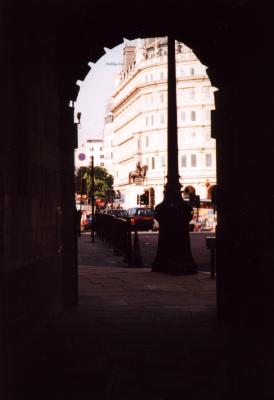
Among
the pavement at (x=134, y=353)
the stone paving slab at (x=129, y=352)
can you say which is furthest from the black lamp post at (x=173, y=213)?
the pavement at (x=134, y=353)

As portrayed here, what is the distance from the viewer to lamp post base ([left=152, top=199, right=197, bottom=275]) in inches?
604

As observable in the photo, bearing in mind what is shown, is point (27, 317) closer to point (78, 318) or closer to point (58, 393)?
point (78, 318)

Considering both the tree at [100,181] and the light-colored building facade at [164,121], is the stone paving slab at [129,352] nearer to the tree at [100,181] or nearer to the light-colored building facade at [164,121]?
the light-colored building facade at [164,121]

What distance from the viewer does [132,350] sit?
6785 mm

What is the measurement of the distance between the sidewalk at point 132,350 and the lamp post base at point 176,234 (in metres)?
3.45

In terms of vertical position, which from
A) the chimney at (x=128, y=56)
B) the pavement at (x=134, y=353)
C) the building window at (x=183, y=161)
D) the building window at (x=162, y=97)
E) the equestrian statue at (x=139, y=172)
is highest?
the chimney at (x=128, y=56)

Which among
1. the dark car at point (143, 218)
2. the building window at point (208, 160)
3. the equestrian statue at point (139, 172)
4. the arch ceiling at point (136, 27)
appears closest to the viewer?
the arch ceiling at point (136, 27)

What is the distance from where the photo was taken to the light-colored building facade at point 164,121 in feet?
283

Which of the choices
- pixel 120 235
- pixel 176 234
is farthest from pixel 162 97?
pixel 176 234

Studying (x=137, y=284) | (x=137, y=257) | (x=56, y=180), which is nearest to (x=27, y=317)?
(x=56, y=180)

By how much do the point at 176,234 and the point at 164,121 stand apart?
74.5 meters

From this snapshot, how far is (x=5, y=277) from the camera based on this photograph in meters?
6.24

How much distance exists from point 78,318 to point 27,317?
5.35 ft

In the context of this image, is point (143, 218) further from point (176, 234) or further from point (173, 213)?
point (173, 213)
